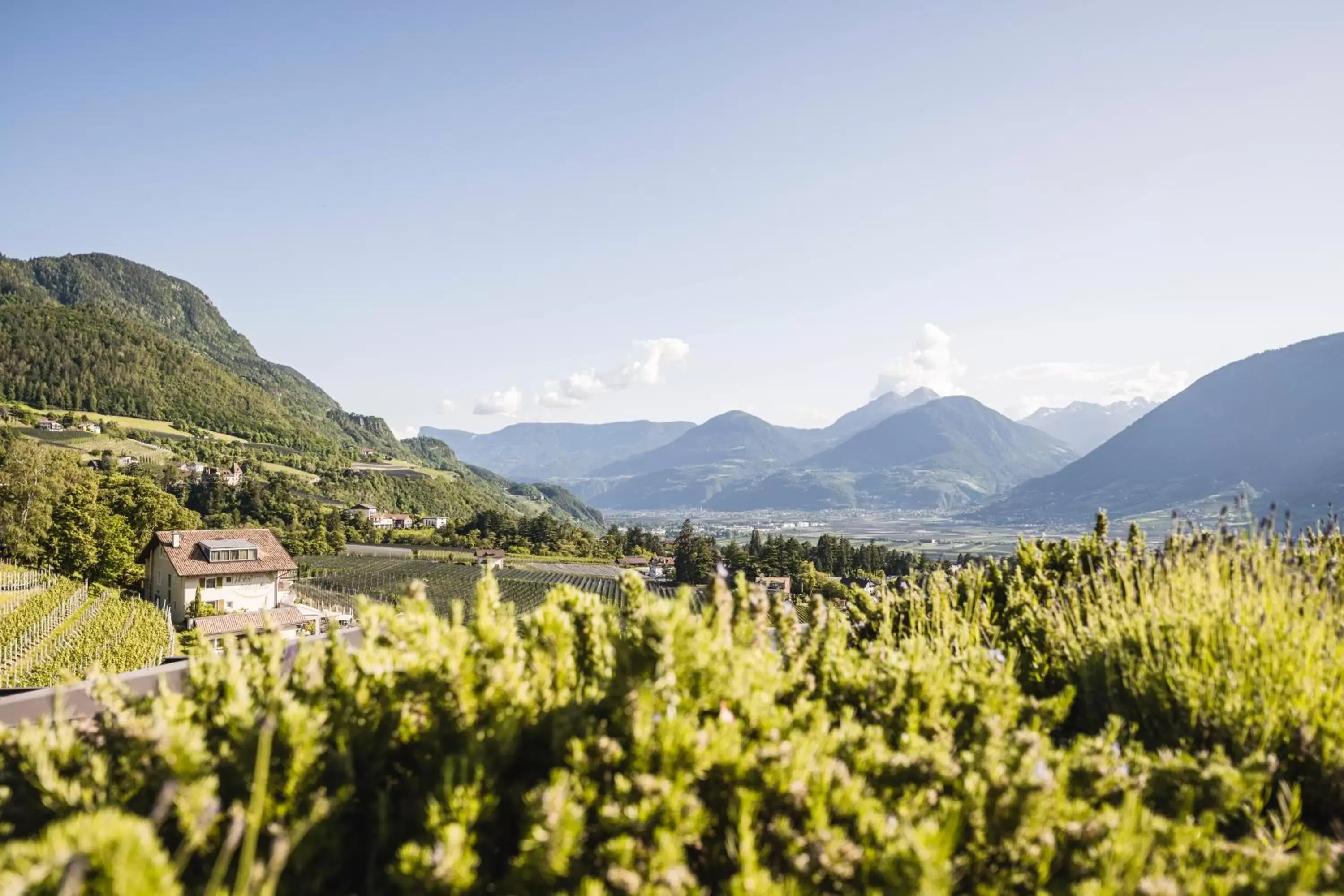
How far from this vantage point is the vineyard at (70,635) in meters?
23.0

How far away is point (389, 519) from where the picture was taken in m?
140

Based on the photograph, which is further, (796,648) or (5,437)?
(5,437)

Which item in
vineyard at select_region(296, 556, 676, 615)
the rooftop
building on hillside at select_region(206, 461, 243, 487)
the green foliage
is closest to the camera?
the green foliage

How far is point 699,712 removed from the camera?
114 inches

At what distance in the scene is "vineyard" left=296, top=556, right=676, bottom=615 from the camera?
71.3 meters

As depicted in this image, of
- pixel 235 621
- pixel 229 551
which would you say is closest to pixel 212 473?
pixel 229 551

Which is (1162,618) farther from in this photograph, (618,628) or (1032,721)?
(618,628)

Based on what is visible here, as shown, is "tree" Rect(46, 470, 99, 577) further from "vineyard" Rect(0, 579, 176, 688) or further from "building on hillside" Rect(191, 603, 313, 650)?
"building on hillside" Rect(191, 603, 313, 650)

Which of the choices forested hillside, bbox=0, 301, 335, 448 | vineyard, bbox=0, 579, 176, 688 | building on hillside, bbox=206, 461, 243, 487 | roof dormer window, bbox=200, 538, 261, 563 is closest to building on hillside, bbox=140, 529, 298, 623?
roof dormer window, bbox=200, 538, 261, 563

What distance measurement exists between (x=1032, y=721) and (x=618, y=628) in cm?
219

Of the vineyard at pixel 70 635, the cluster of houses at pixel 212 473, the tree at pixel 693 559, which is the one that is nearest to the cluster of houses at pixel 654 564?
the tree at pixel 693 559

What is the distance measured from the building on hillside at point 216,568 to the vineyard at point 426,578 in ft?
38.2

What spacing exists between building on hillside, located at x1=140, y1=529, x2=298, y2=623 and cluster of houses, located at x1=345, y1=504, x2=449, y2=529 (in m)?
75.5

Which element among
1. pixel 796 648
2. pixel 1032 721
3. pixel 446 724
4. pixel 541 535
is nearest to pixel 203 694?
pixel 446 724
